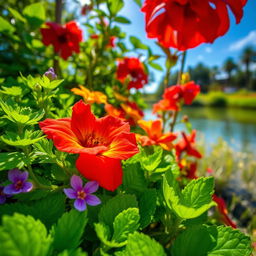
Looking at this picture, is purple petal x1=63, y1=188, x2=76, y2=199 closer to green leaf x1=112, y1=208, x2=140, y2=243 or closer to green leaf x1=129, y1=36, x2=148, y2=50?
green leaf x1=112, y1=208, x2=140, y2=243

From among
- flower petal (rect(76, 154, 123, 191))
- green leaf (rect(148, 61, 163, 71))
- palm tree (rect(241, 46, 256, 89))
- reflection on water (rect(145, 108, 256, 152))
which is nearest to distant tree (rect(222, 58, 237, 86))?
palm tree (rect(241, 46, 256, 89))

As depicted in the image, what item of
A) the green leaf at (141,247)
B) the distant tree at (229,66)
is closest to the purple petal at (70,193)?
the green leaf at (141,247)

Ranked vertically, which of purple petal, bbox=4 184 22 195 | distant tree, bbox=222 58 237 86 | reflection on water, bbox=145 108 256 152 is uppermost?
distant tree, bbox=222 58 237 86

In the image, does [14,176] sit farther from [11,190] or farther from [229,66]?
[229,66]

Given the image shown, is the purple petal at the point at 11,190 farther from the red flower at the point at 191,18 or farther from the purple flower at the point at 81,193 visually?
the red flower at the point at 191,18

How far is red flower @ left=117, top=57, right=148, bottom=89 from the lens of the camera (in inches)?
37.5

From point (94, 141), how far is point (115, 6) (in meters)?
0.64

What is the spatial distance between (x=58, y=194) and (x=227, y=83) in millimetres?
45875

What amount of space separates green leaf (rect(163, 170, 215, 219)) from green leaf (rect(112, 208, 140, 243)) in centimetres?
7

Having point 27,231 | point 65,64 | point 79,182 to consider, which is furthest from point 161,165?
point 65,64

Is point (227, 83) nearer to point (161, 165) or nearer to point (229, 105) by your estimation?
point (229, 105)

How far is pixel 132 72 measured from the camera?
974 mm

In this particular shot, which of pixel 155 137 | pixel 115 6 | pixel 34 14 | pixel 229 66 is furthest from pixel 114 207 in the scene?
pixel 229 66

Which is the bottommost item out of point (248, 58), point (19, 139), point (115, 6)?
point (19, 139)
